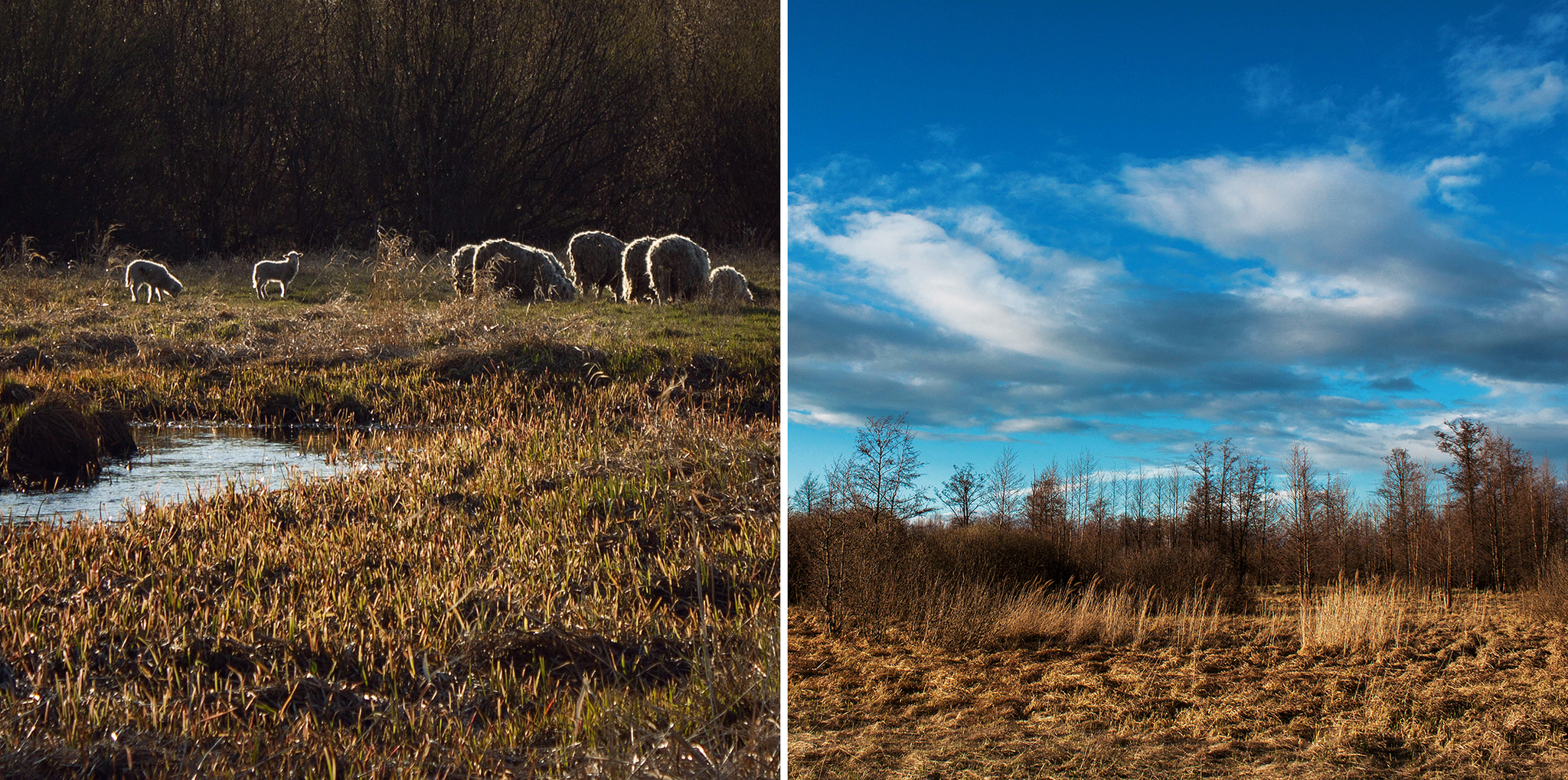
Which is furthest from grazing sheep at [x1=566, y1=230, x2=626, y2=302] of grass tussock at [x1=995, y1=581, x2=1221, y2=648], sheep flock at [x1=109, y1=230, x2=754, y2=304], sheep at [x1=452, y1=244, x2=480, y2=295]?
grass tussock at [x1=995, y1=581, x2=1221, y2=648]

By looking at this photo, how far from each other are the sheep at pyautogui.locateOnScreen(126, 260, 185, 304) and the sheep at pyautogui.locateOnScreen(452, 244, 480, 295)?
270cm

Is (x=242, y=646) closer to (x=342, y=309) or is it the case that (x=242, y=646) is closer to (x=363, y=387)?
(x=363, y=387)

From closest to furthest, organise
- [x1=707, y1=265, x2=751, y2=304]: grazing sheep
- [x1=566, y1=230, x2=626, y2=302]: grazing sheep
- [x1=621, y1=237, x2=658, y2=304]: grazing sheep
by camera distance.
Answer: [x1=707, y1=265, x2=751, y2=304]: grazing sheep < [x1=621, y1=237, x2=658, y2=304]: grazing sheep < [x1=566, y1=230, x2=626, y2=302]: grazing sheep

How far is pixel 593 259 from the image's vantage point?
41.7 feet

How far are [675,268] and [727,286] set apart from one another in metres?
1.43

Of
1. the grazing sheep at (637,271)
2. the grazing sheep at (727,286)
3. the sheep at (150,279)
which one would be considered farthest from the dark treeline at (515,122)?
the grazing sheep at (727,286)

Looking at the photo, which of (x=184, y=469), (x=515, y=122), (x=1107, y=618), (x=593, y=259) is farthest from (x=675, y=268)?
(x=1107, y=618)

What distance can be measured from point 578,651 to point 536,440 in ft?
7.26

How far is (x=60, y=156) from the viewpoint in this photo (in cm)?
836

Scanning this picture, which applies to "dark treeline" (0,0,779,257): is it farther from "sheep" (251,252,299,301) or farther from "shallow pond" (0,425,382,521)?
"shallow pond" (0,425,382,521)

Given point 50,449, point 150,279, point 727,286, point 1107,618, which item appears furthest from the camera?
point 1107,618

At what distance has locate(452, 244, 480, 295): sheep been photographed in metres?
11.1

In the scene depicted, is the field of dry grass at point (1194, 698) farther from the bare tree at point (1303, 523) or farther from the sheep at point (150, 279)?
the sheep at point (150, 279)

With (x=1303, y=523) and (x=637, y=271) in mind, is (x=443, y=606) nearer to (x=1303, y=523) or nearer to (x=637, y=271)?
(x=637, y=271)
